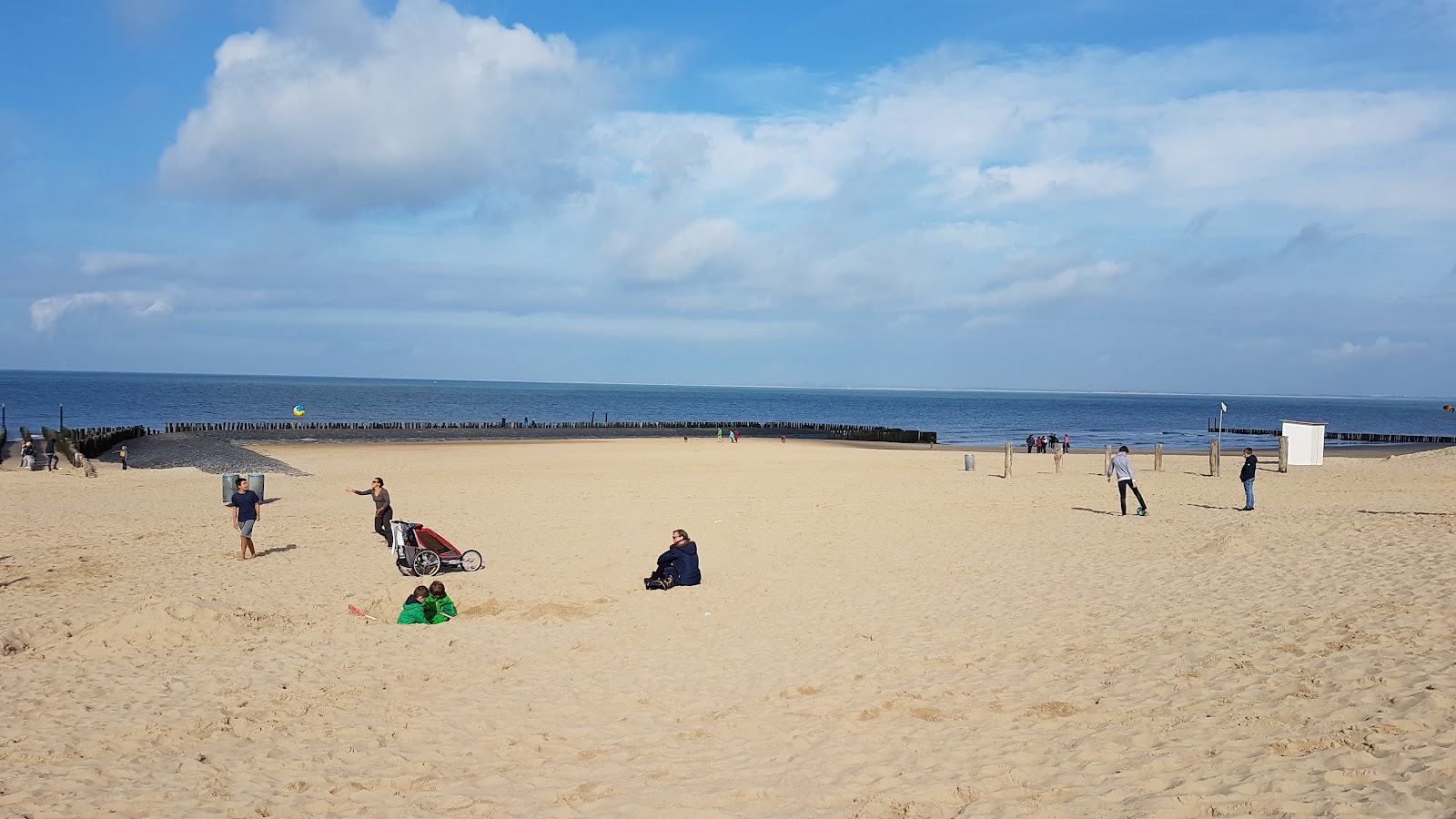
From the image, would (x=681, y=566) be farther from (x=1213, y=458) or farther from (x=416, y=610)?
(x=1213, y=458)

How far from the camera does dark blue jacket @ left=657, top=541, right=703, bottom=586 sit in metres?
14.0

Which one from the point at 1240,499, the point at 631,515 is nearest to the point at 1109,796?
the point at 631,515

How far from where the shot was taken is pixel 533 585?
565 inches

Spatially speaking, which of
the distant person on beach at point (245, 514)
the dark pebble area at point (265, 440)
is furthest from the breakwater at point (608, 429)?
the distant person on beach at point (245, 514)

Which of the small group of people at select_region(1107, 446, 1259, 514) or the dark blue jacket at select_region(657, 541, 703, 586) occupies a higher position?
the small group of people at select_region(1107, 446, 1259, 514)

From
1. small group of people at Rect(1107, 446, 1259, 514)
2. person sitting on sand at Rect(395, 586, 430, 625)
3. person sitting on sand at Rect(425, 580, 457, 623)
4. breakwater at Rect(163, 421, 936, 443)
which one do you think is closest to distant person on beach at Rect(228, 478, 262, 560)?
person sitting on sand at Rect(395, 586, 430, 625)

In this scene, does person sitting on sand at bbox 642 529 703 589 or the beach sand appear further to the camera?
person sitting on sand at bbox 642 529 703 589

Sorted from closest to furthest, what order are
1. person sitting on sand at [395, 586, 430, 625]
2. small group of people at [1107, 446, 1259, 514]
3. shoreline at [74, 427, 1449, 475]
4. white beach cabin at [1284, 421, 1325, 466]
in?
person sitting on sand at [395, 586, 430, 625], small group of people at [1107, 446, 1259, 514], white beach cabin at [1284, 421, 1325, 466], shoreline at [74, 427, 1449, 475]

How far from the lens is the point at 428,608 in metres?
11.9

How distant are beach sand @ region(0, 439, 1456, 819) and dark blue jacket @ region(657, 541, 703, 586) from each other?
39 cm

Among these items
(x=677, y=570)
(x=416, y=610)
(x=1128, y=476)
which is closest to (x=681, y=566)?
(x=677, y=570)

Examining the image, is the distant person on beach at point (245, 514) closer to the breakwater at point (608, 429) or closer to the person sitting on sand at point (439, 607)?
the person sitting on sand at point (439, 607)

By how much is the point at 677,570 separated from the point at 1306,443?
32.3m

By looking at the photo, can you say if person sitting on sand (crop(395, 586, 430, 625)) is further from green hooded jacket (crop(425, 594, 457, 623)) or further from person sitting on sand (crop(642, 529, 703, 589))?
person sitting on sand (crop(642, 529, 703, 589))
